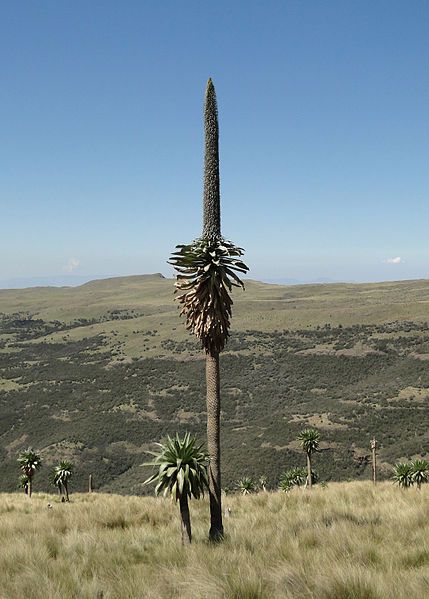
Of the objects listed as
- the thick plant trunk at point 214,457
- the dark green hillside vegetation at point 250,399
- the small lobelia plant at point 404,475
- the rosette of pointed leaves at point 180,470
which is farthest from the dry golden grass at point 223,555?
the dark green hillside vegetation at point 250,399

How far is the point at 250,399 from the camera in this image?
432 feet

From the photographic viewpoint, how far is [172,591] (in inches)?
352

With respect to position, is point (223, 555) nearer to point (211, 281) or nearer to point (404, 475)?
point (211, 281)

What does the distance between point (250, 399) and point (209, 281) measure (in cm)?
11895

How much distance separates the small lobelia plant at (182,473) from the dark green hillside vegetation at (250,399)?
58.6 meters

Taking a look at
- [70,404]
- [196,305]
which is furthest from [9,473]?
[196,305]

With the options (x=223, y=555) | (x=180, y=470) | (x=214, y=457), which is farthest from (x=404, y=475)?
(x=223, y=555)

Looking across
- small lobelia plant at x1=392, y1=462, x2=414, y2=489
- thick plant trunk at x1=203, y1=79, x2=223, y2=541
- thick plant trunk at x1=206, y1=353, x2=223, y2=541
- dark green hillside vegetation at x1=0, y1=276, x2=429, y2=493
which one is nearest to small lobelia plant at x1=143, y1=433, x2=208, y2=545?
thick plant trunk at x1=206, y1=353, x2=223, y2=541

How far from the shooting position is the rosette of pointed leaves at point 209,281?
15656mm

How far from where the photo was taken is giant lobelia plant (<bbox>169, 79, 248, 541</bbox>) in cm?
1549

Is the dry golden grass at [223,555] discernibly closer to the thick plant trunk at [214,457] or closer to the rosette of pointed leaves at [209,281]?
the thick plant trunk at [214,457]

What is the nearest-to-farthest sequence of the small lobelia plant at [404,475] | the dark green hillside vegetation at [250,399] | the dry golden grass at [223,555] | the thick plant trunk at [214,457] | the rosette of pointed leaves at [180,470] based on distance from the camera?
the dry golden grass at [223,555], the rosette of pointed leaves at [180,470], the thick plant trunk at [214,457], the small lobelia plant at [404,475], the dark green hillside vegetation at [250,399]

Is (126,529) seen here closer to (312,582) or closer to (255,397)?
(312,582)

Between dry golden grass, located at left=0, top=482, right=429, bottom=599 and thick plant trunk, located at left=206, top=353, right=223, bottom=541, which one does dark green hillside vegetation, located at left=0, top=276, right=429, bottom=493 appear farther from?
thick plant trunk, located at left=206, top=353, right=223, bottom=541
